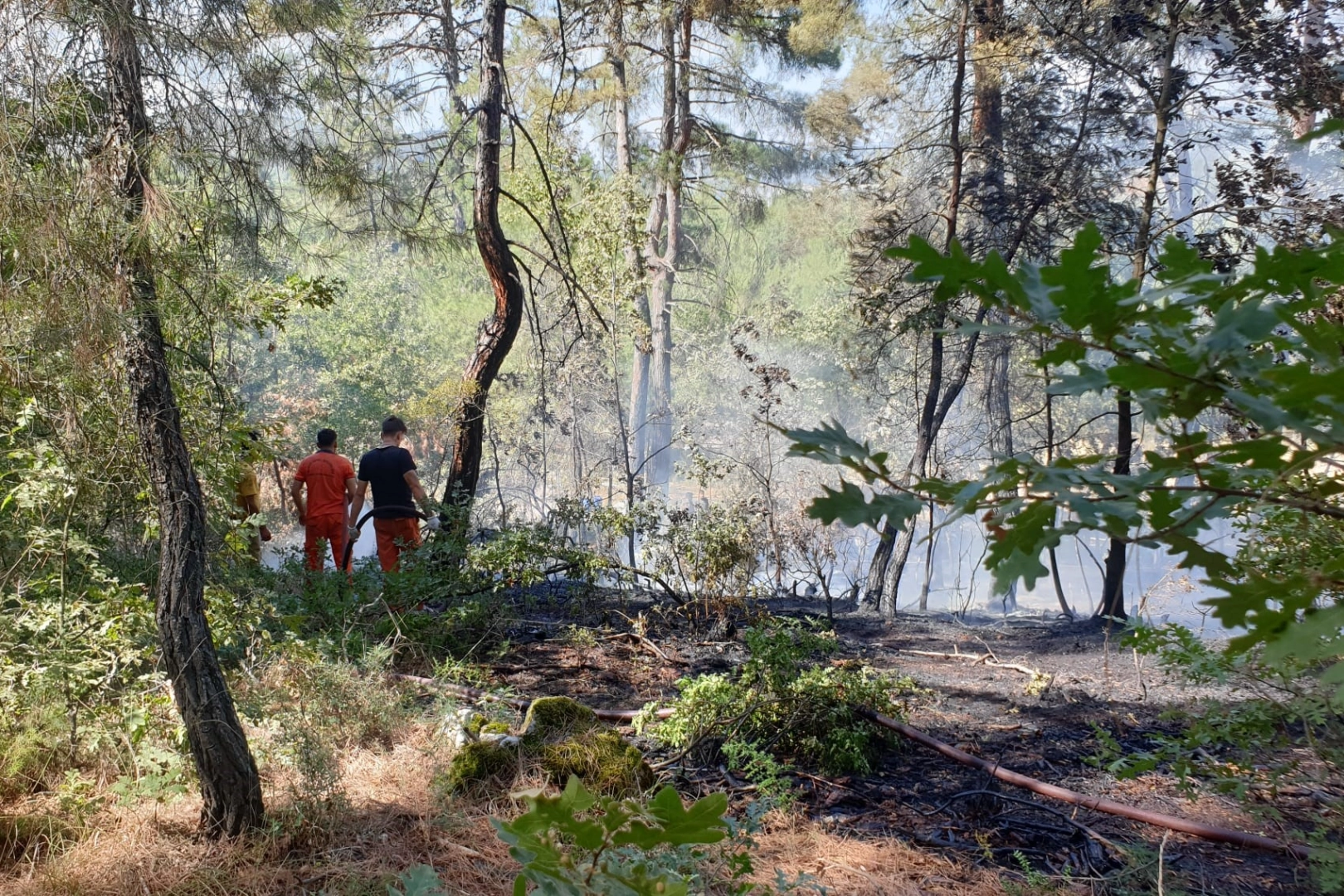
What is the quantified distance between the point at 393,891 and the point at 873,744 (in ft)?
11.4

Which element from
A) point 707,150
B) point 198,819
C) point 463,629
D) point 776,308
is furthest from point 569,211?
point 776,308

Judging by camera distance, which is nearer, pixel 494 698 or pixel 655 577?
pixel 494 698

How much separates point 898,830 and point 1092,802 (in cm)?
74

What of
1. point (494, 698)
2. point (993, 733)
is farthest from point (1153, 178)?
point (494, 698)

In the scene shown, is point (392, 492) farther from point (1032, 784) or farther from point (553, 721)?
point (1032, 784)

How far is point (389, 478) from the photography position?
279 inches

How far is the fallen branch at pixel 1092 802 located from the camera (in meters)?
3.00

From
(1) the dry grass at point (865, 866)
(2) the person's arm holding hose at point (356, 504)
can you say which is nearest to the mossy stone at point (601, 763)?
(1) the dry grass at point (865, 866)

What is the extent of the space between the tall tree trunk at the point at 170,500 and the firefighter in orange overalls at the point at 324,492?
3.94 m

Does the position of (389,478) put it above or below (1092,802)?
above

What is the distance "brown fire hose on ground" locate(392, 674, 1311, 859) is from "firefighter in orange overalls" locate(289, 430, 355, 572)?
97.2 inches

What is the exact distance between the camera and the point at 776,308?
19766mm

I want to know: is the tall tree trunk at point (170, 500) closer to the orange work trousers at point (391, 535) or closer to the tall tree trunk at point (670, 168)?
the orange work trousers at point (391, 535)

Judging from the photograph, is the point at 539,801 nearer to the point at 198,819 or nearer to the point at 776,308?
the point at 198,819
